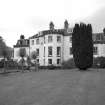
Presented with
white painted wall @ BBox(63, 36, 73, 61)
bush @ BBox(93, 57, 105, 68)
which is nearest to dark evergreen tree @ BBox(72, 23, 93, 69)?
bush @ BBox(93, 57, 105, 68)

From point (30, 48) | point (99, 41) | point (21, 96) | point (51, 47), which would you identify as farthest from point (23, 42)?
point (21, 96)

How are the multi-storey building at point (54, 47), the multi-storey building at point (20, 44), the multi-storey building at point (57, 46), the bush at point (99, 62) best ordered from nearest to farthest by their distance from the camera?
1. the bush at point (99, 62)
2. the multi-storey building at point (57, 46)
3. the multi-storey building at point (54, 47)
4. the multi-storey building at point (20, 44)

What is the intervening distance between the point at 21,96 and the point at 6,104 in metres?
1.96

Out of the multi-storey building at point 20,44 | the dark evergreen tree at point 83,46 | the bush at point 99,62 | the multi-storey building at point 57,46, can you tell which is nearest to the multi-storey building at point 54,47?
the multi-storey building at point 57,46

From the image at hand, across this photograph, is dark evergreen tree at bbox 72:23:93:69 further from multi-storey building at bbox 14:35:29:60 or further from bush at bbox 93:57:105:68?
multi-storey building at bbox 14:35:29:60

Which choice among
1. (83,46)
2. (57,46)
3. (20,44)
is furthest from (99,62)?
(20,44)

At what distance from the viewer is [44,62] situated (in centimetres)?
4969

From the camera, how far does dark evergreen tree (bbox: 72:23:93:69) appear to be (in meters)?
31.4

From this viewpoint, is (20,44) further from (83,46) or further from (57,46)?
(83,46)

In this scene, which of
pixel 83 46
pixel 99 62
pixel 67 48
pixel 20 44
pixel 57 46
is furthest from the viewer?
pixel 20 44

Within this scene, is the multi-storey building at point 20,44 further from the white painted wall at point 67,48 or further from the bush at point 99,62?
the bush at point 99,62

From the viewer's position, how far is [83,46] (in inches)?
1246

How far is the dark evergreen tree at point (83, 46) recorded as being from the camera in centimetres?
3141

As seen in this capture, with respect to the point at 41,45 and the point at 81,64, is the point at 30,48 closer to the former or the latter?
the point at 41,45
